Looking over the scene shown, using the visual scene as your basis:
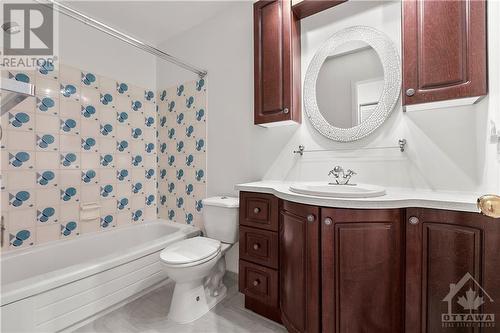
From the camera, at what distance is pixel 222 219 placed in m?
1.97

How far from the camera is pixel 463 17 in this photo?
1128 millimetres

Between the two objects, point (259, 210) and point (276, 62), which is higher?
point (276, 62)

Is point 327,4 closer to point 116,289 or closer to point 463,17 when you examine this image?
point 463,17

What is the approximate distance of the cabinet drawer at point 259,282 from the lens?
1568 mm

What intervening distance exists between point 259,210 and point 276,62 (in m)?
1.11

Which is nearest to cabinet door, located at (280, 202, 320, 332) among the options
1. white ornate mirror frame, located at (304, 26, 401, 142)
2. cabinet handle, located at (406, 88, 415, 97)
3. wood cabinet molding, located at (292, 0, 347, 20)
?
white ornate mirror frame, located at (304, 26, 401, 142)

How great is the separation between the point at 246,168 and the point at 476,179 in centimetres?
155

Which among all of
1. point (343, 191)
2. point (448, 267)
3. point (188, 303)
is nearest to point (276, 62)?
point (343, 191)

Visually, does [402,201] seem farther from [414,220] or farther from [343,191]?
[343,191]

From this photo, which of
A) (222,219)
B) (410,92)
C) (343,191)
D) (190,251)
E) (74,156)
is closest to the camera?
(410,92)

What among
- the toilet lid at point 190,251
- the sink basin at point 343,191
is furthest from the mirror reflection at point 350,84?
the toilet lid at point 190,251

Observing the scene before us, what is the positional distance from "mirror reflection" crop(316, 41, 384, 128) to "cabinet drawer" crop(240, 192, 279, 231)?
28.9 inches

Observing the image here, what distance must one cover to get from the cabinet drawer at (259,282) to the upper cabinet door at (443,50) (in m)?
1.37

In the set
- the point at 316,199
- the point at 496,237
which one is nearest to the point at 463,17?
the point at 496,237
